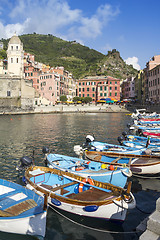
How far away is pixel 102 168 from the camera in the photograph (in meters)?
13.5

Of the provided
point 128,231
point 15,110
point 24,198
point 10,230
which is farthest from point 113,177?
point 15,110

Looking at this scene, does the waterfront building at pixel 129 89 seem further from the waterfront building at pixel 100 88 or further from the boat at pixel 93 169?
the boat at pixel 93 169

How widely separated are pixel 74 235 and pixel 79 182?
264cm

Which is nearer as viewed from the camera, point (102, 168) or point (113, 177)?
point (113, 177)

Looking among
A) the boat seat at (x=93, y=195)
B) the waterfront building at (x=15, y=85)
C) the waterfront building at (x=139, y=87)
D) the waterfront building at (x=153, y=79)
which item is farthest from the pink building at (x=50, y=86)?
the boat seat at (x=93, y=195)

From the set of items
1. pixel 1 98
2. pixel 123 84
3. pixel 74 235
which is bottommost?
pixel 74 235

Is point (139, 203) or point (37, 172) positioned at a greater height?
point (37, 172)

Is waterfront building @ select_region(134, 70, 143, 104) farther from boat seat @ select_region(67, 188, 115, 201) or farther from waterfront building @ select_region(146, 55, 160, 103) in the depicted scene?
boat seat @ select_region(67, 188, 115, 201)

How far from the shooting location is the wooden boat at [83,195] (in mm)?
8375

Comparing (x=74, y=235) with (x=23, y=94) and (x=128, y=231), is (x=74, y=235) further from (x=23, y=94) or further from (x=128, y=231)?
(x=23, y=94)

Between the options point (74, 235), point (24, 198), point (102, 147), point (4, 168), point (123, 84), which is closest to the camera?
point (74, 235)

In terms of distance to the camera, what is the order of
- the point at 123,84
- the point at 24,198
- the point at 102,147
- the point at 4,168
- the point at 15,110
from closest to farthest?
the point at 24,198 → the point at 4,168 → the point at 102,147 → the point at 15,110 → the point at 123,84

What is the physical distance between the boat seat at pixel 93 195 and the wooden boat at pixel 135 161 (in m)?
4.66

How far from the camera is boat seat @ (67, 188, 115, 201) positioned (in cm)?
888
